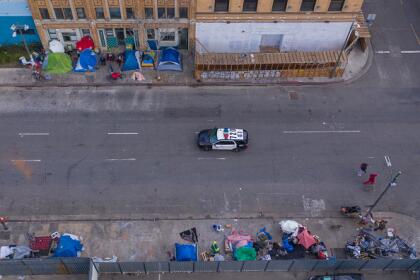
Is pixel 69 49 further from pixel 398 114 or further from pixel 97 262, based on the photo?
pixel 398 114

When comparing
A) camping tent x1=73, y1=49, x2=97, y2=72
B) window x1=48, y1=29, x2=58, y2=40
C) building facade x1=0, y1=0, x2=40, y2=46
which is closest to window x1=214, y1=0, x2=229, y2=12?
camping tent x1=73, y1=49, x2=97, y2=72

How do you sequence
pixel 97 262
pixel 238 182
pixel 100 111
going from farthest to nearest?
pixel 100 111 < pixel 238 182 < pixel 97 262

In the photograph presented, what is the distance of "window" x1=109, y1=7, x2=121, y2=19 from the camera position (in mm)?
44469

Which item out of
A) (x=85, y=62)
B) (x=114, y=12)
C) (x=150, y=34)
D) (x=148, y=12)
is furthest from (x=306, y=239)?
(x=114, y=12)

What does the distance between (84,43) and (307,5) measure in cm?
2276

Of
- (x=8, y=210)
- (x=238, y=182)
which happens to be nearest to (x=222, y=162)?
(x=238, y=182)

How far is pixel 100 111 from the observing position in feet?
144

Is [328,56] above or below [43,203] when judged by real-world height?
above

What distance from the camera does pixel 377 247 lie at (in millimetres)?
37094

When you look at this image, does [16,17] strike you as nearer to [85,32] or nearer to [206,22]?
[85,32]

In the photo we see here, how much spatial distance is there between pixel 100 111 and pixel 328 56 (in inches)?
928

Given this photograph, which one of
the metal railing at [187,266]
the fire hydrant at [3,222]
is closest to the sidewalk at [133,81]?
the fire hydrant at [3,222]

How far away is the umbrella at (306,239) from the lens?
36406 mm

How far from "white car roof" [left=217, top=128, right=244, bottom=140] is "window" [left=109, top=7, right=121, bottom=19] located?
609 inches
